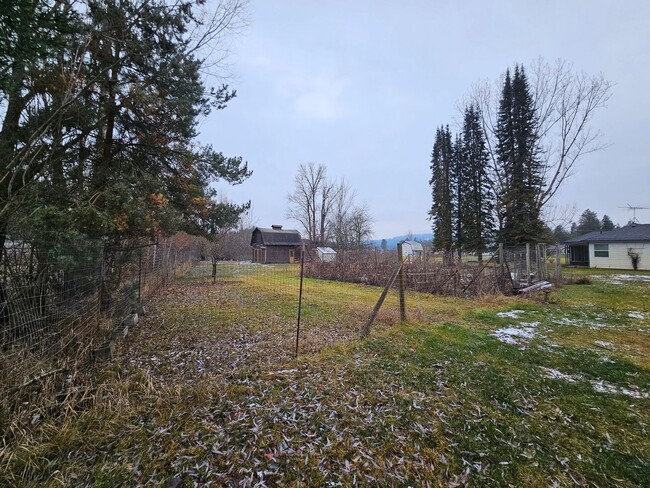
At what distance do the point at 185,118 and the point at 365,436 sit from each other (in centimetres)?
670

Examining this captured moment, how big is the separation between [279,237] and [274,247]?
5.19 ft

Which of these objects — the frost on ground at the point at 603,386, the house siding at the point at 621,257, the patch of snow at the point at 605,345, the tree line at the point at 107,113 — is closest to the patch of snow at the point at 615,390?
the frost on ground at the point at 603,386

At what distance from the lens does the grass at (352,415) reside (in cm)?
225

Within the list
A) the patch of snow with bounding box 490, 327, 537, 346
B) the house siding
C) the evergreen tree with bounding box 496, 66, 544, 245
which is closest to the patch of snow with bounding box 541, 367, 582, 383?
the patch of snow with bounding box 490, 327, 537, 346

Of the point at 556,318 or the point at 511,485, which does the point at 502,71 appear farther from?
the point at 511,485

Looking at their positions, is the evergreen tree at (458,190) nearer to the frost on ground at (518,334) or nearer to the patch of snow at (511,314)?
the patch of snow at (511,314)

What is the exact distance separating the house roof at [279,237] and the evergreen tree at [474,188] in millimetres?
19338

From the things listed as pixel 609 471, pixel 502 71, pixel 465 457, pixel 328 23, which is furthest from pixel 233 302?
pixel 502 71

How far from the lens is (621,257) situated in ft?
77.7

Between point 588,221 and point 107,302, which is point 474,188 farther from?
point 588,221

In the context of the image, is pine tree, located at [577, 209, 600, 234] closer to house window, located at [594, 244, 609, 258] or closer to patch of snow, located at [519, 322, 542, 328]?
house window, located at [594, 244, 609, 258]

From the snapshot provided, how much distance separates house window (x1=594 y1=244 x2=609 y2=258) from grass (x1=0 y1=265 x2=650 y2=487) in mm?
25504

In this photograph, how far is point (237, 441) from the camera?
8.43 ft

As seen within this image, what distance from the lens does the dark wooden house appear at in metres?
35.2
